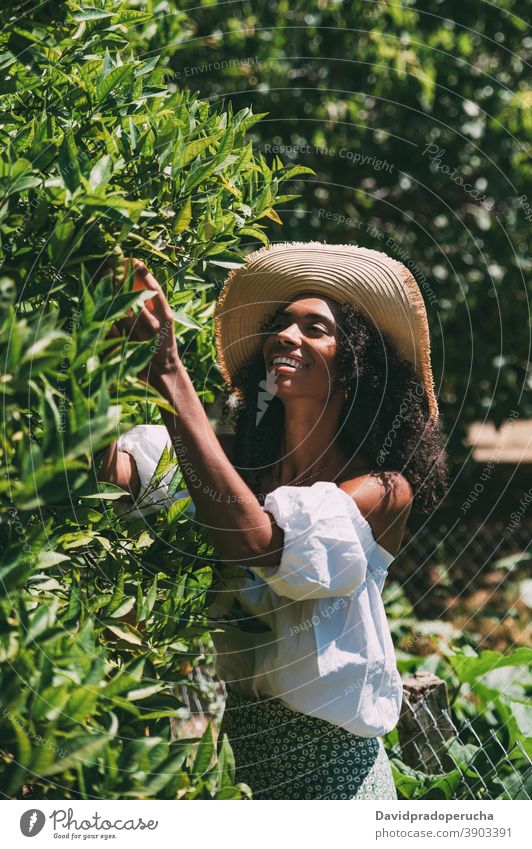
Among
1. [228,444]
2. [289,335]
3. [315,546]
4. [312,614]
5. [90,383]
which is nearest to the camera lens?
[90,383]

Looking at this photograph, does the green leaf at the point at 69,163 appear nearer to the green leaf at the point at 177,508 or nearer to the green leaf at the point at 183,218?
the green leaf at the point at 183,218

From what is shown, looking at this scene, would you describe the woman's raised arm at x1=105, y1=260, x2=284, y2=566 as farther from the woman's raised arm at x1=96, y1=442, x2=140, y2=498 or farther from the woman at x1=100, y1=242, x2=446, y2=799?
the woman's raised arm at x1=96, y1=442, x2=140, y2=498

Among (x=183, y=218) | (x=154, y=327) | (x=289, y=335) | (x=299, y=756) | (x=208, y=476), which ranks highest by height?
(x=183, y=218)

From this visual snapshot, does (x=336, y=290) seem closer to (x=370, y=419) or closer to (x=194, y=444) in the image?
(x=370, y=419)

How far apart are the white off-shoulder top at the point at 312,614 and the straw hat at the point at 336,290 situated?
0.39 meters

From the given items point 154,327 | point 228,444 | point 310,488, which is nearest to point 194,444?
point 154,327

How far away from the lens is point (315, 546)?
1.64m

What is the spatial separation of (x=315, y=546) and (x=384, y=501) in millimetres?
255

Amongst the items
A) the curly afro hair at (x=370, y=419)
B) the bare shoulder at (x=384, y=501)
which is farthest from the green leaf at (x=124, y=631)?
the curly afro hair at (x=370, y=419)

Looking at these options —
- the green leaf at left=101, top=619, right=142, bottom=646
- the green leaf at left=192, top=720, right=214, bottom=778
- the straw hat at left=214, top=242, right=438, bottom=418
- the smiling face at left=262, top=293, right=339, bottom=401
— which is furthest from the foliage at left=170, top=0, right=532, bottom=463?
the green leaf at left=192, top=720, right=214, bottom=778

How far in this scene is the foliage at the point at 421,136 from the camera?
5242 millimetres

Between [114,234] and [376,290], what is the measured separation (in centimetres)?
78
